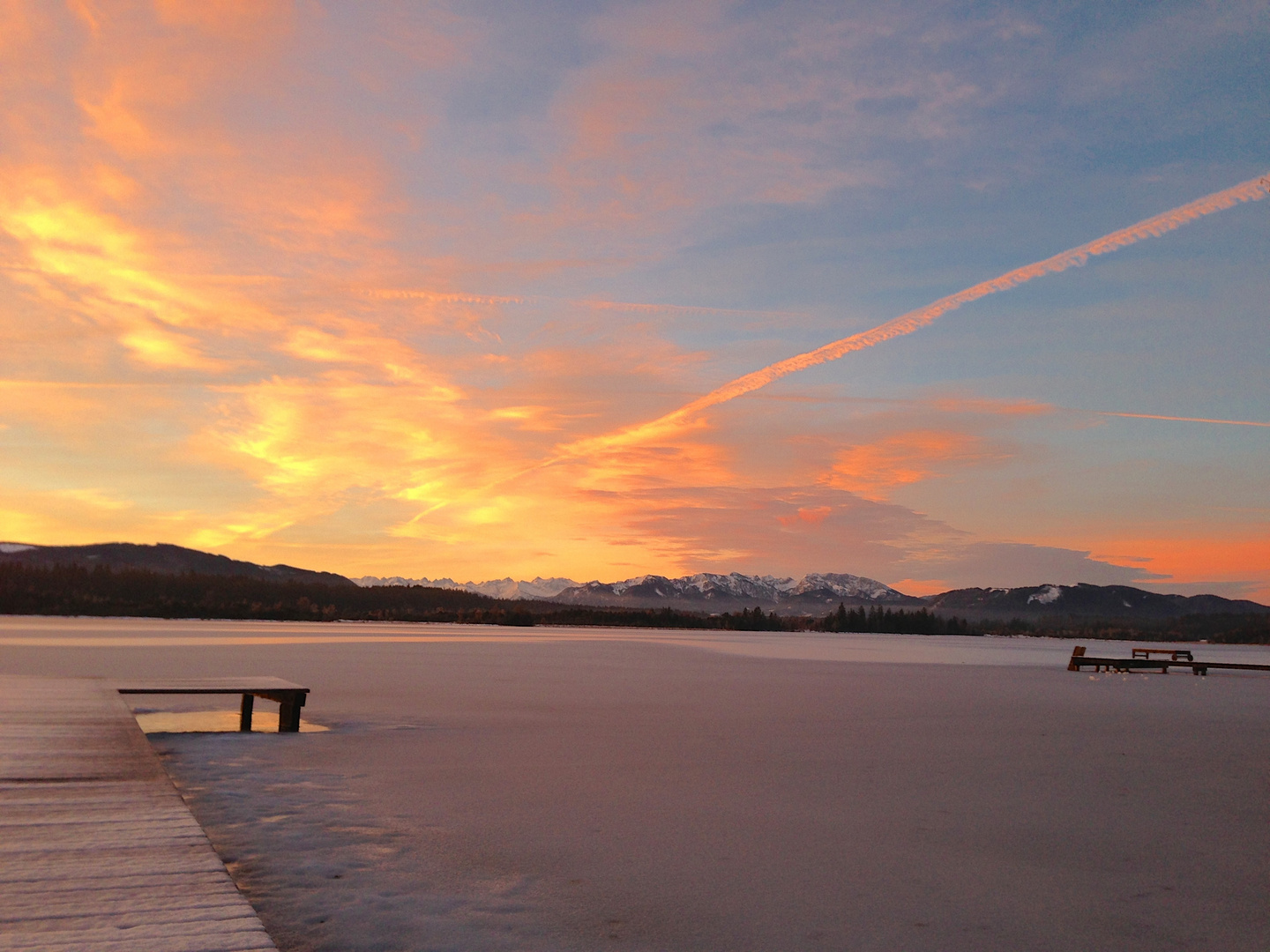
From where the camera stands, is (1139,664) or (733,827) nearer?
(733,827)

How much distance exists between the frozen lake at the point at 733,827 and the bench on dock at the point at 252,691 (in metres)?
0.63

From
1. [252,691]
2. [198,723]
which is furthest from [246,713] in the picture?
[198,723]

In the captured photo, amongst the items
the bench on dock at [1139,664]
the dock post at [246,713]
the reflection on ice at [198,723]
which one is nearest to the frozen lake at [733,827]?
the reflection on ice at [198,723]

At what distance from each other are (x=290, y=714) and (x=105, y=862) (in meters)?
7.55

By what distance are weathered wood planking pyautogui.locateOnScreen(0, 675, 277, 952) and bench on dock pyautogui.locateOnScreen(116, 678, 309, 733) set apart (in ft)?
12.6

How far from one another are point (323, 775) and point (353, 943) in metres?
4.52

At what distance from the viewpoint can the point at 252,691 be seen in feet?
38.5

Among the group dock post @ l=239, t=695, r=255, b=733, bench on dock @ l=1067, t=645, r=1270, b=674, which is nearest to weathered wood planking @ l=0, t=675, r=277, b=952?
dock post @ l=239, t=695, r=255, b=733

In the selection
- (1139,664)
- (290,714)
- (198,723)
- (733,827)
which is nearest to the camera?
(733,827)

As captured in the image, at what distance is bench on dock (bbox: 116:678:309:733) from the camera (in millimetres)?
11648

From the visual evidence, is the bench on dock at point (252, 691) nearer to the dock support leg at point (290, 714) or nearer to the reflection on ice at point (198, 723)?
the dock support leg at point (290, 714)

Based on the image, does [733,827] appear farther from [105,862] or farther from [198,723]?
[198,723]

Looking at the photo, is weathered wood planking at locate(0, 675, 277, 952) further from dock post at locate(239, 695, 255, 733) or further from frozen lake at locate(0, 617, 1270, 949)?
dock post at locate(239, 695, 255, 733)

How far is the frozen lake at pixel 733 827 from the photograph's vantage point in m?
4.96
